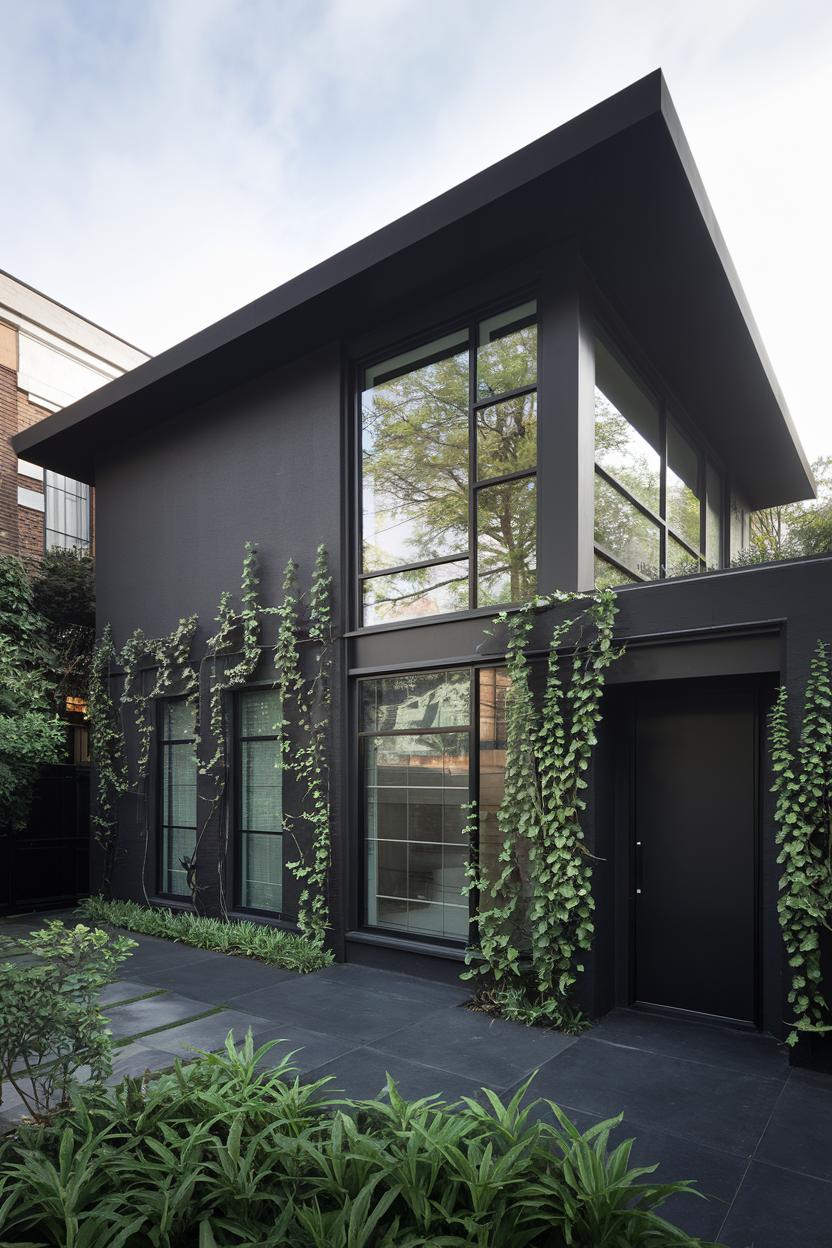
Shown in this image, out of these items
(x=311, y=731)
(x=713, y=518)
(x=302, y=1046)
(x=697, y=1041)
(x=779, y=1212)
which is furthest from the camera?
(x=713, y=518)

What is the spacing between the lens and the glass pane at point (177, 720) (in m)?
8.69

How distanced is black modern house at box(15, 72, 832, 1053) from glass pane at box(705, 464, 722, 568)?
55cm

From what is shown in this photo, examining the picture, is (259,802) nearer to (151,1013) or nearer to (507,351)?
(151,1013)

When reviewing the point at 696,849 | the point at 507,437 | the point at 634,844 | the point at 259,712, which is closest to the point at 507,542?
the point at 507,437

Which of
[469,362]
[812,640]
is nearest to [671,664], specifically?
[812,640]

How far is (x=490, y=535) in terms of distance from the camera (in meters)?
6.42

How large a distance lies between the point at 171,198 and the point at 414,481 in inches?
260

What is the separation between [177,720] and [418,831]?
3528 millimetres

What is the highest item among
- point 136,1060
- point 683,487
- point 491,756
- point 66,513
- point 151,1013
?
point 66,513

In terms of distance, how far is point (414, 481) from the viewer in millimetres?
7004

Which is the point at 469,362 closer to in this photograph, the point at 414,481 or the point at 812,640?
the point at 414,481

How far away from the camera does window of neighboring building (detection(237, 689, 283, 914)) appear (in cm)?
765

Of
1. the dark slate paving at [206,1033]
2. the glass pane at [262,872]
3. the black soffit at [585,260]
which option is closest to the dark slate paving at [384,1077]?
the dark slate paving at [206,1033]

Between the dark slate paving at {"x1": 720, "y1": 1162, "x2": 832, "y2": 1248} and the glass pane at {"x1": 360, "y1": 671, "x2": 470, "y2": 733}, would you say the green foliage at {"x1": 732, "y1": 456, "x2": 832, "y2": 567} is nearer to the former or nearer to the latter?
the glass pane at {"x1": 360, "y1": 671, "x2": 470, "y2": 733}
